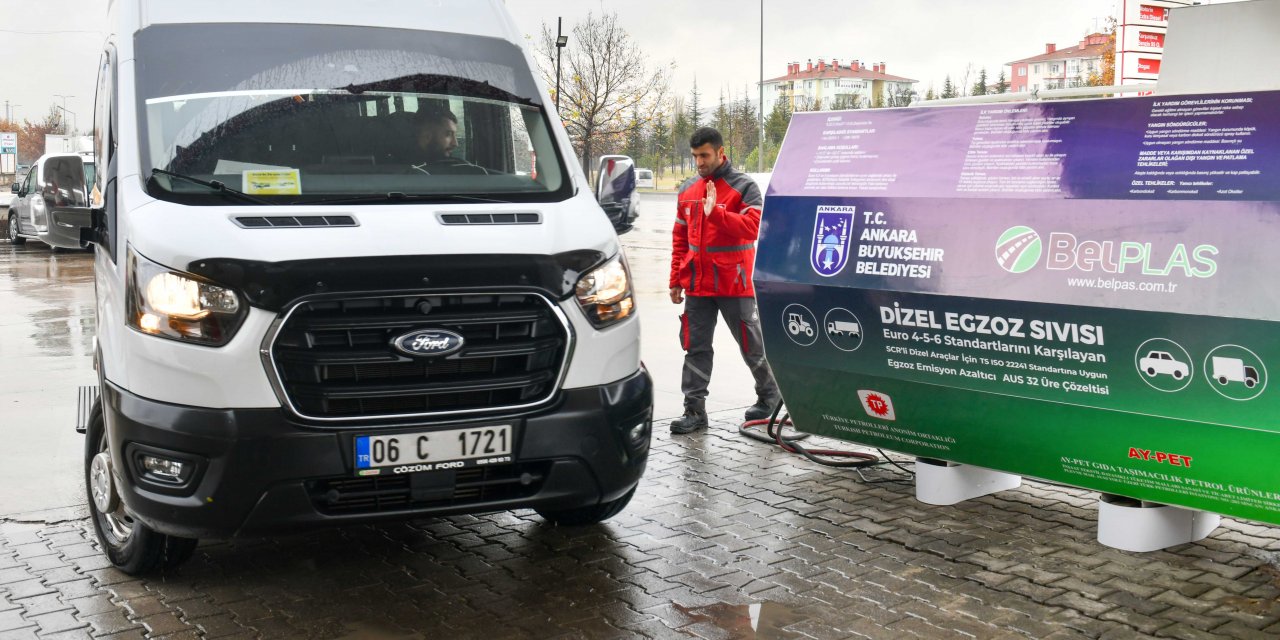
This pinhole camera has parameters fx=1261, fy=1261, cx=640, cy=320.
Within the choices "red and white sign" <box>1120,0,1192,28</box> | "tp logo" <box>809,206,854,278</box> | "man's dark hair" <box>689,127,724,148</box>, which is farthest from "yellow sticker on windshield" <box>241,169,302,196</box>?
"red and white sign" <box>1120,0,1192,28</box>

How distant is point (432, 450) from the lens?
4344 millimetres

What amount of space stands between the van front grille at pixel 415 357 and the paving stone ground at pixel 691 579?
0.80 meters

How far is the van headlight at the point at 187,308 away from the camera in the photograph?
4133 mm

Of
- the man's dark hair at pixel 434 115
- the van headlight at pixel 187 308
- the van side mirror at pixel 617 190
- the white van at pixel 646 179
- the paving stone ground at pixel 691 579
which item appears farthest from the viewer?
the white van at pixel 646 179

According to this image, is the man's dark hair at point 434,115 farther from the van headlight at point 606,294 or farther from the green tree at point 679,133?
the green tree at point 679,133

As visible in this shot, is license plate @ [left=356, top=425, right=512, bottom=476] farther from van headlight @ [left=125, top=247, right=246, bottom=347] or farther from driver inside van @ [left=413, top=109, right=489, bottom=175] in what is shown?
driver inside van @ [left=413, top=109, right=489, bottom=175]

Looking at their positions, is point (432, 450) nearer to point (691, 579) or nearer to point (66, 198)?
point (691, 579)

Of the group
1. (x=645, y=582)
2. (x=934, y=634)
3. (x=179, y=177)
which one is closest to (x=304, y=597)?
(x=645, y=582)

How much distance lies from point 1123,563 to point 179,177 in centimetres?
398

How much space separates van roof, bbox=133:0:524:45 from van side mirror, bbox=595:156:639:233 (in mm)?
717

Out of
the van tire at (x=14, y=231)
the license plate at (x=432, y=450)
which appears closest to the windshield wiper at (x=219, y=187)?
the license plate at (x=432, y=450)

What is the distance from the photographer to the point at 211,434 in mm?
4129

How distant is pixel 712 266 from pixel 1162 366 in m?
3.25

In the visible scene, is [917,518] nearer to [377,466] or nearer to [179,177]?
[377,466]
